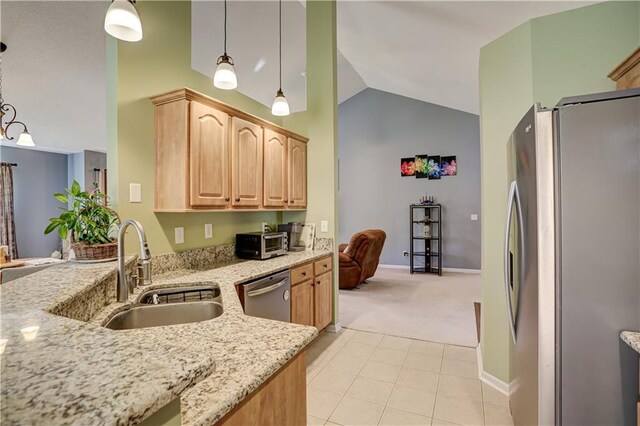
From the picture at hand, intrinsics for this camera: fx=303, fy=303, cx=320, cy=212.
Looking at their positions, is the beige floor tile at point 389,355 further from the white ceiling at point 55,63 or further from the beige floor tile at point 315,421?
the white ceiling at point 55,63

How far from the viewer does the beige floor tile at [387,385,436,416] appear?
2.05 meters

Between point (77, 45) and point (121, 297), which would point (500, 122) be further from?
point (77, 45)

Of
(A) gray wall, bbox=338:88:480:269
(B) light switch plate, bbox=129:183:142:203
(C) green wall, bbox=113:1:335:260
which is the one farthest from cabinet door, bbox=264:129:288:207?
(A) gray wall, bbox=338:88:480:269

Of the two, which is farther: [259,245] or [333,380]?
[259,245]

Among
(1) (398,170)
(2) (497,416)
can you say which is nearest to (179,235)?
(2) (497,416)

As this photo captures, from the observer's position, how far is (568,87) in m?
1.95

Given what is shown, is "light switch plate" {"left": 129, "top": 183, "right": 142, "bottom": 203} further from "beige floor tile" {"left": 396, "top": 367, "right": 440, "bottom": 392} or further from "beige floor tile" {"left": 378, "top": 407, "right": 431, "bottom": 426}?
"beige floor tile" {"left": 396, "top": 367, "right": 440, "bottom": 392}

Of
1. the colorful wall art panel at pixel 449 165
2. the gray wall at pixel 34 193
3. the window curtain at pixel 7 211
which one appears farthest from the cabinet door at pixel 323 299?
the window curtain at pixel 7 211

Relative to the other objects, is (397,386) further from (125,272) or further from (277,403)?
(125,272)

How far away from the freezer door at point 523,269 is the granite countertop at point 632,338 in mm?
259

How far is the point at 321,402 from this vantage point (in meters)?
2.12

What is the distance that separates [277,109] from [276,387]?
7.95ft

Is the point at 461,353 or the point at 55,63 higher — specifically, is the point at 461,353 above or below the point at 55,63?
below

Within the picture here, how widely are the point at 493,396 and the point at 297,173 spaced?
102 inches
